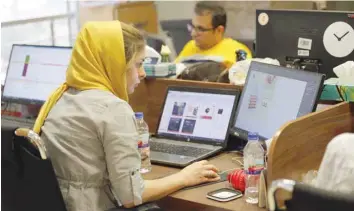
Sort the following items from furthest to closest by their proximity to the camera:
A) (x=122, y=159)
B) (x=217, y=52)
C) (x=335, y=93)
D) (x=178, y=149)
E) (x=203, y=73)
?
(x=217, y=52)
(x=203, y=73)
(x=178, y=149)
(x=335, y=93)
(x=122, y=159)

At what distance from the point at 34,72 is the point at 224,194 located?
169 cm

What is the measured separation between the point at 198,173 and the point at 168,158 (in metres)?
→ 0.28

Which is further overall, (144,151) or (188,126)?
(188,126)

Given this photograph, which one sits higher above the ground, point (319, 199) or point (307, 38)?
point (307, 38)

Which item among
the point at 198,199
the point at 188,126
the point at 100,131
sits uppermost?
the point at 100,131

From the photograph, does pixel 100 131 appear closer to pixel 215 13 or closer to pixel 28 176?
pixel 28 176

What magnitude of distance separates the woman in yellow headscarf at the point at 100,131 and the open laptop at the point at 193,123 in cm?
30

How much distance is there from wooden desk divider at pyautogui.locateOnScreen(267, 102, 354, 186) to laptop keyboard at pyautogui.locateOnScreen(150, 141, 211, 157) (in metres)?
0.51

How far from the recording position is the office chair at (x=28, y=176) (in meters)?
1.83

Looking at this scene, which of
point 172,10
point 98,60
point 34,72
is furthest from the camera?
point 172,10

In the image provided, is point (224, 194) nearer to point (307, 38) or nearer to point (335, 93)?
point (335, 93)

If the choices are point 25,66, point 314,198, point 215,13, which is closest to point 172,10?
point 215,13

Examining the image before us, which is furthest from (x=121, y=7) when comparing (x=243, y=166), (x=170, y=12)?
(x=243, y=166)

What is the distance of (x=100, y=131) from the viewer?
187cm
